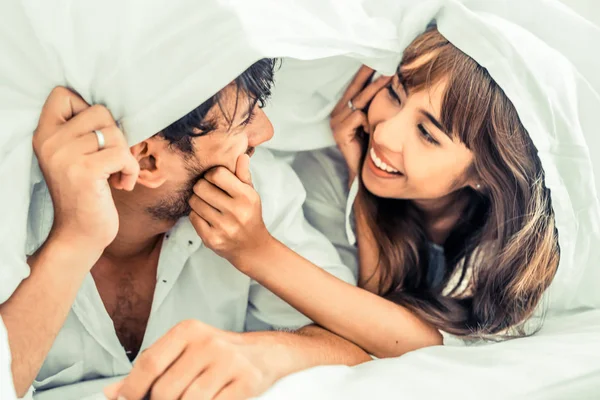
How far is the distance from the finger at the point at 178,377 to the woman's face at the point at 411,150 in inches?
15.3

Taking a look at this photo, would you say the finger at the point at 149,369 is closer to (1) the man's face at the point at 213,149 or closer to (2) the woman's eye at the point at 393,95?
(1) the man's face at the point at 213,149

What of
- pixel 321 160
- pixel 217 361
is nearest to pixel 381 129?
pixel 321 160

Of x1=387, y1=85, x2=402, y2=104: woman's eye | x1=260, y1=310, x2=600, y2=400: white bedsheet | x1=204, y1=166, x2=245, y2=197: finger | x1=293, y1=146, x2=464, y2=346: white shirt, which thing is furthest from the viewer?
x1=293, y1=146, x2=464, y2=346: white shirt

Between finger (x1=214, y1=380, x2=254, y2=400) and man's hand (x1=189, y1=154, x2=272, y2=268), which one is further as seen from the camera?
man's hand (x1=189, y1=154, x2=272, y2=268)

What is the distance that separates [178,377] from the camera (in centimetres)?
67

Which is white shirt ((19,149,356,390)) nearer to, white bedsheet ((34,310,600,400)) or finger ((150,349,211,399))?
white bedsheet ((34,310,600,400))

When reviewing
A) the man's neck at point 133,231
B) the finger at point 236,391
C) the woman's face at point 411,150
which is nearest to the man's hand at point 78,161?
the man's neck at point 133,231

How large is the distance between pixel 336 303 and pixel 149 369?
0.96 ft

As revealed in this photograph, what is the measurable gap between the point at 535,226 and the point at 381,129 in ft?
0.84

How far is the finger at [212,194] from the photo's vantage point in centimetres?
82

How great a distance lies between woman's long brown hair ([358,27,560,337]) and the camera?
87 cm

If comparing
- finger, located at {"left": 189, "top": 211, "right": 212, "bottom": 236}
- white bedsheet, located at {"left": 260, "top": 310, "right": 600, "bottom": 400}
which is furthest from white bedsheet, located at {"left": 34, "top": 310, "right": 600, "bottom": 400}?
finger, located at {"left": 189, "top": 211, "right": 212, "bottom": 236}

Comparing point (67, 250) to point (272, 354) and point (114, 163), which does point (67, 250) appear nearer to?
point (114, 163)

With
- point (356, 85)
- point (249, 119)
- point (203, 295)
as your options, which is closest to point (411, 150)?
point (356, 85)
